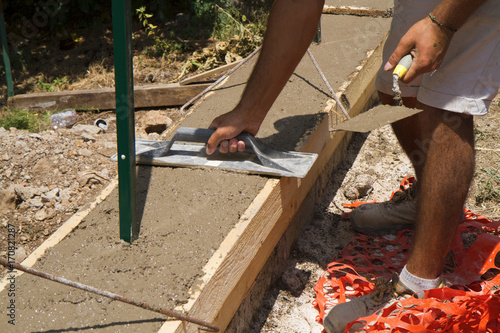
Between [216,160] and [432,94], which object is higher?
[432,94]

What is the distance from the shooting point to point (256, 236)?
2047 mm

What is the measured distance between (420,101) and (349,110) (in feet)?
3.46

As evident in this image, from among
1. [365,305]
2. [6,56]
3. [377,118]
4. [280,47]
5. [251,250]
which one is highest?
[280,47]

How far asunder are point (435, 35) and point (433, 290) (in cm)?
102

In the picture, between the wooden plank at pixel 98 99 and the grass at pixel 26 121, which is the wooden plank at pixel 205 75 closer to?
the wooden plank at pixel 98 99

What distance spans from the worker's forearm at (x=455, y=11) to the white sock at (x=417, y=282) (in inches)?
40.2

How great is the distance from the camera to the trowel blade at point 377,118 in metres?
2.04

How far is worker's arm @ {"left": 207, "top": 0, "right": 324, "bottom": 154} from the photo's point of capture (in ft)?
6.90

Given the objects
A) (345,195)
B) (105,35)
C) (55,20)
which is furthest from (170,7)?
(345,195)

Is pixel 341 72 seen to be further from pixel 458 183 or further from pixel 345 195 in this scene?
pixel 458 183

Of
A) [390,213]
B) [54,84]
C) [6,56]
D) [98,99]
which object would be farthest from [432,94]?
[54,84]

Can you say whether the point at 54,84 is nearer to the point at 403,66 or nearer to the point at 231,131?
the point at 231,131

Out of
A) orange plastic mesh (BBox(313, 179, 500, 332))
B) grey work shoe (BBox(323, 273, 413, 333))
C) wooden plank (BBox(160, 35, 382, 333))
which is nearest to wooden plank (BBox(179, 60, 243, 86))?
wooden plank (BBox(160, 35, 382, 333))

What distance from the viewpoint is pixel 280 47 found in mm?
2152
